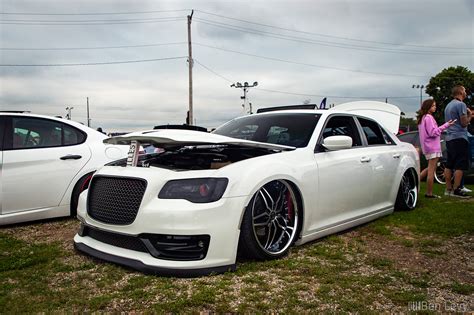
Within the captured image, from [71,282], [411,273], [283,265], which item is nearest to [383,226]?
[411,273]

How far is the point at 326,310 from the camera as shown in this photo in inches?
93.4

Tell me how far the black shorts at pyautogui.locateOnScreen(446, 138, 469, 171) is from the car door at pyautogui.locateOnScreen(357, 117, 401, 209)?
1.69 metres

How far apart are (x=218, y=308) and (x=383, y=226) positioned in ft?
9.12

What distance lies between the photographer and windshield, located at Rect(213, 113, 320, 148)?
395 cm

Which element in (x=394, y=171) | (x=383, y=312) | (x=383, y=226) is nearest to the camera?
(x=383, y=312)

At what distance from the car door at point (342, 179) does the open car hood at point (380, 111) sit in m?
3.66

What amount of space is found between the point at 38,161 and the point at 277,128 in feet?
9.20

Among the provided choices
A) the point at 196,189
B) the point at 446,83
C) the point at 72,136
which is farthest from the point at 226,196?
the point at 446,83

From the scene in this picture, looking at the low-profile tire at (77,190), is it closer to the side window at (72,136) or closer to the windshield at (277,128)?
the side window at (72,136)

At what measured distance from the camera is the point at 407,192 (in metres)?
5.39

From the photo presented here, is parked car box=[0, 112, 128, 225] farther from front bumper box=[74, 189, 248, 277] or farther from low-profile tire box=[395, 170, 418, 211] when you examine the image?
low-profile tire box=[395, 170, 418, 211]

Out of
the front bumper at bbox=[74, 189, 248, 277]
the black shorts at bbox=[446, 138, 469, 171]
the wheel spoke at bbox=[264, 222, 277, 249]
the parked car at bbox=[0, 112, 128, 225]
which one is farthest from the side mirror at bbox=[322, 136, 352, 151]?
the black shorts at bbox=[446, 138, 469, 171]

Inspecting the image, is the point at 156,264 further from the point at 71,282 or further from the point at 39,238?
the point at 39,238

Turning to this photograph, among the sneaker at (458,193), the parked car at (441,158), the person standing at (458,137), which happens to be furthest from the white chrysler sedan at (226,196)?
the parked car at (441,158)
